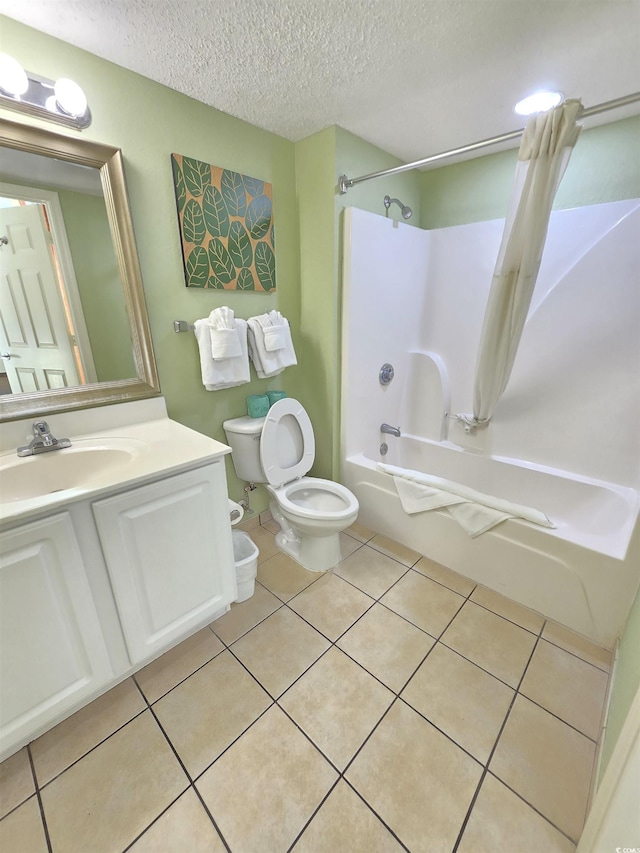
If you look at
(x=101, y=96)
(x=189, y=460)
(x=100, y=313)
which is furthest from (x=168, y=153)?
(x=189, y=460)

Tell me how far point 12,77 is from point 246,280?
0.97 meters

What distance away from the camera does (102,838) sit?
89 cm

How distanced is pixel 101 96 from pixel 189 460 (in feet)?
4.50

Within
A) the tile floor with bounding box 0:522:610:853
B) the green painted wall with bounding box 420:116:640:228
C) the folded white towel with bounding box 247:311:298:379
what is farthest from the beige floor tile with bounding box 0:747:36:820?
the green painted wall with bounding box 420:116:640:228

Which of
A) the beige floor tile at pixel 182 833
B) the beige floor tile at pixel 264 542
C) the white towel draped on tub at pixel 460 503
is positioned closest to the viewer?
the beige floor tile at pixel 182 833

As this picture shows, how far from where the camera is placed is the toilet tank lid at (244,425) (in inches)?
70.1

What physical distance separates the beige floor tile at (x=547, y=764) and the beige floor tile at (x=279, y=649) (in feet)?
2.18

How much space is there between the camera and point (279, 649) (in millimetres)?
1385

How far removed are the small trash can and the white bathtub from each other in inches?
29.9

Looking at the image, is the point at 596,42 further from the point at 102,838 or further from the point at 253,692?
the point at 102,838

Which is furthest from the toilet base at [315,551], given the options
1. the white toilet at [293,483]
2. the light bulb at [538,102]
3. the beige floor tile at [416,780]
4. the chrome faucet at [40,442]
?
the light bulb at [538,102]

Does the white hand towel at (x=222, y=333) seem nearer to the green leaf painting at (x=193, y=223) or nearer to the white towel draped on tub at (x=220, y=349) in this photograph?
the white towel draped on tub at (x=220, y=349)

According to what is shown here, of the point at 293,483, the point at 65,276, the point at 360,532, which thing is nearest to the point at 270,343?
the point at 293,483

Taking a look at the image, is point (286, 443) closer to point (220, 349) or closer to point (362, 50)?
point (220, 349)
